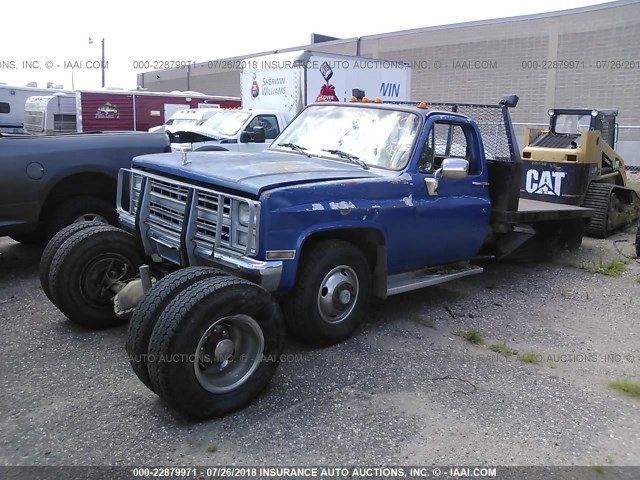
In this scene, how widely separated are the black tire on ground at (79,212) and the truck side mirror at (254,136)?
16.5 feet

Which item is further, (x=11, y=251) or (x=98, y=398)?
(x=11, y=251)

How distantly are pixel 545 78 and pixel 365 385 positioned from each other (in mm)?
27255

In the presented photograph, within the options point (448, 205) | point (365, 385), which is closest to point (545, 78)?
point (448, 205)

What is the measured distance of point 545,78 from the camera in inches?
1099

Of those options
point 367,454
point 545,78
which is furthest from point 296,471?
point 545,78

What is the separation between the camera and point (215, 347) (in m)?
3.73

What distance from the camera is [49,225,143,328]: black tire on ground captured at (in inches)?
190

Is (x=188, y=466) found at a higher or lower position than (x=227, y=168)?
lower

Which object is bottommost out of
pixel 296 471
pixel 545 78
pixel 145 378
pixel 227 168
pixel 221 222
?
pixel 296 471

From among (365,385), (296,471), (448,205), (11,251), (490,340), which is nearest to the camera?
(296,471)

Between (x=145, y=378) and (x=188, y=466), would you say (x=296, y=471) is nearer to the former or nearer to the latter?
(x=188, y=466)

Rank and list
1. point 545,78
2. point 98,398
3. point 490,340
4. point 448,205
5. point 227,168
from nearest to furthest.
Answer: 1. point 98,398
2. point 227,168
3. point 490,340
4. point 448,205
5. point 545,78

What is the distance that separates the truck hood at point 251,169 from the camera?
4.26 m

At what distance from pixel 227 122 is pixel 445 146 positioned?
→ 784 centimetres
